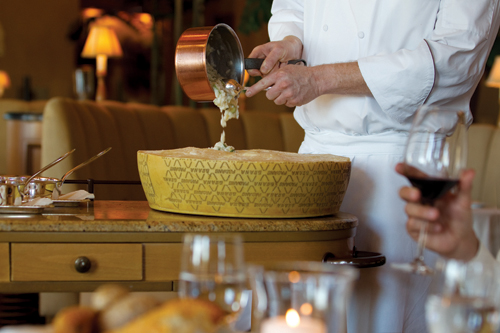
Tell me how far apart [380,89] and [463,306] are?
2.58ft

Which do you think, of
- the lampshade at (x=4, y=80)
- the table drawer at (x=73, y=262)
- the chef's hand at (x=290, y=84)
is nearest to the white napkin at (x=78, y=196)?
the table drawer at (x=73, y=262)

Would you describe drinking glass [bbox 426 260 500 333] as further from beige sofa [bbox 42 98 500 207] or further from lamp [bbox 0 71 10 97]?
lamp [bbox 0 71 10 97]

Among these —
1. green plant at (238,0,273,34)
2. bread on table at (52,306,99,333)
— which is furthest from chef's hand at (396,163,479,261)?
green plant at (238,0,273,34)

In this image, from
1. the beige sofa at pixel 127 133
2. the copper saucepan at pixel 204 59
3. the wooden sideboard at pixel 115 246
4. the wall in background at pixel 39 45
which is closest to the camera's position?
the wooden sideboard at pixel 115 246

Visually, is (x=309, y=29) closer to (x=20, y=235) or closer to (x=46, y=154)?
(x=20, y=235)

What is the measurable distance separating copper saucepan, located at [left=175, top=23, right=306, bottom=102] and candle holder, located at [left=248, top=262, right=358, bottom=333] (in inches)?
31.7

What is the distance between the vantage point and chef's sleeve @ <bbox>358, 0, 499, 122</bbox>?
121cm

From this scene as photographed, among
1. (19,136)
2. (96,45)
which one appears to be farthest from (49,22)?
(19,136)

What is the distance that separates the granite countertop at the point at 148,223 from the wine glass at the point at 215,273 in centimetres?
45

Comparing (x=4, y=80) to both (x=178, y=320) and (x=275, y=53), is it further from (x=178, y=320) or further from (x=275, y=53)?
(x=178, y=320)

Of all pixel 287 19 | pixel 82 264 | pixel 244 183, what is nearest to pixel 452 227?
pixel 244 183

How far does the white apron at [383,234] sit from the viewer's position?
1.29 metres

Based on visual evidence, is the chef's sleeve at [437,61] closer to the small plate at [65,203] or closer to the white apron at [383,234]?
the white apron at [383,234]

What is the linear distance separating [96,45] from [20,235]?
158 inches
